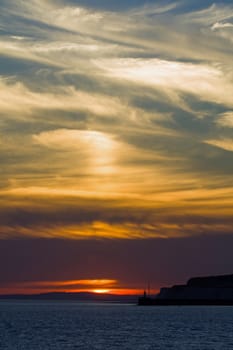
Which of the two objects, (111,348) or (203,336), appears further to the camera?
(203,336)

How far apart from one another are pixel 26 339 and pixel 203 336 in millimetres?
28469

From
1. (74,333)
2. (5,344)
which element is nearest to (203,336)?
(74,333)

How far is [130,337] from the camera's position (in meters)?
126

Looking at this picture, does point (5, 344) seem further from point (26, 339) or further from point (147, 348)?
point (147, 348)

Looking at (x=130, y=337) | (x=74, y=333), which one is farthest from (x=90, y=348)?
(x=74, y=333)

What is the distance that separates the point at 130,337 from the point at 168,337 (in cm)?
597

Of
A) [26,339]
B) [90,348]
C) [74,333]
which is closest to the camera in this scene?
[90,348]

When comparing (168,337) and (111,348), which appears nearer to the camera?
(111,348)

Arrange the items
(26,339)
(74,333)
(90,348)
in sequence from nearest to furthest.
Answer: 1. (90,348)
2. (26,339)
3. (74,333)

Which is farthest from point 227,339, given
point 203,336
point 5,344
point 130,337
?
point 5,344

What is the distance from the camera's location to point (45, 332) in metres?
140

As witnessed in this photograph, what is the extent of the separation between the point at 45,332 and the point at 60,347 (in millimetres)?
34622

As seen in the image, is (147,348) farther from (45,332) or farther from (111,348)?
(45,332)

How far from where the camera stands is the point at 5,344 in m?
111
